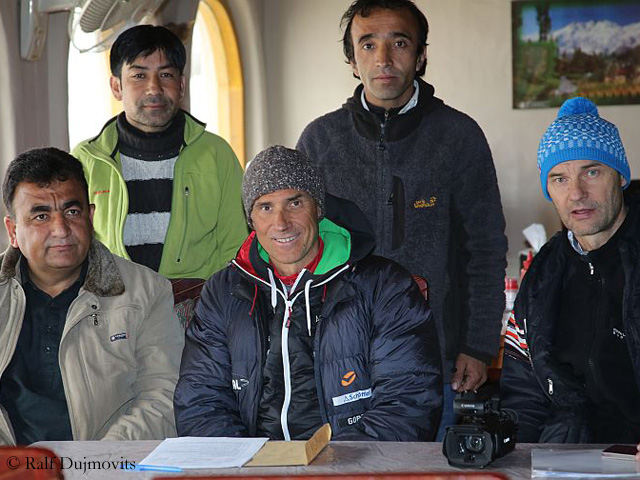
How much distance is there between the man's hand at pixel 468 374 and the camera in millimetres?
2574

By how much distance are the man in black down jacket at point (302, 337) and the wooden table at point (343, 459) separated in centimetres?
22

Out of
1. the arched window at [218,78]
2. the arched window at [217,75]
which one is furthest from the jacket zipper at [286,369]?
the arched window at [218,78]

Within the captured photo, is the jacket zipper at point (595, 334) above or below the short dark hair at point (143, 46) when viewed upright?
below

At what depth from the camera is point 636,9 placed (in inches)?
260

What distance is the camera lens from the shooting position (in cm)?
165

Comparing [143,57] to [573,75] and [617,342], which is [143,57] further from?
[573,75]

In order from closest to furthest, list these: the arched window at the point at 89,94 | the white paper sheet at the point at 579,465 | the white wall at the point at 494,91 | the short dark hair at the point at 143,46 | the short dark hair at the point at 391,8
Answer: the white paper sheet at the point at 579,465 < the short dark hair at the point at 391,8 < the short dark hair at the point at 143,46 < the arched window at the point at 89,94 < the white wall at the point at 494,91

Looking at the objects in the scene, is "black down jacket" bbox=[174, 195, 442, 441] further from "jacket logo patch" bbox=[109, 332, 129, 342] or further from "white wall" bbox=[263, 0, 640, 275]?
"white wall" bbox=[263, 0, 640, 275]

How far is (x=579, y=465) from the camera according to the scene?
1.61m

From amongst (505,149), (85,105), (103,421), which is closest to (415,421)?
Result: (103,421)

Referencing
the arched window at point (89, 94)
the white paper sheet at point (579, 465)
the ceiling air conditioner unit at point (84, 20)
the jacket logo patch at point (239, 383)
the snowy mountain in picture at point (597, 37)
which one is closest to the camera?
the white paper sheet at point (579, 465)

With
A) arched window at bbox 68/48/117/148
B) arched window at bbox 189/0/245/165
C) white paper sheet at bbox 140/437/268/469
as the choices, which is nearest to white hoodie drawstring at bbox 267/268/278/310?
white paper sheet at bbox 140/437/268/469

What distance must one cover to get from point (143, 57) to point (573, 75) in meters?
4.61

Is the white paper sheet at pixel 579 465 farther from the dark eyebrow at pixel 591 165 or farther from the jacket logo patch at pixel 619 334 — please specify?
the dark eyebrow at pixel 591 165
